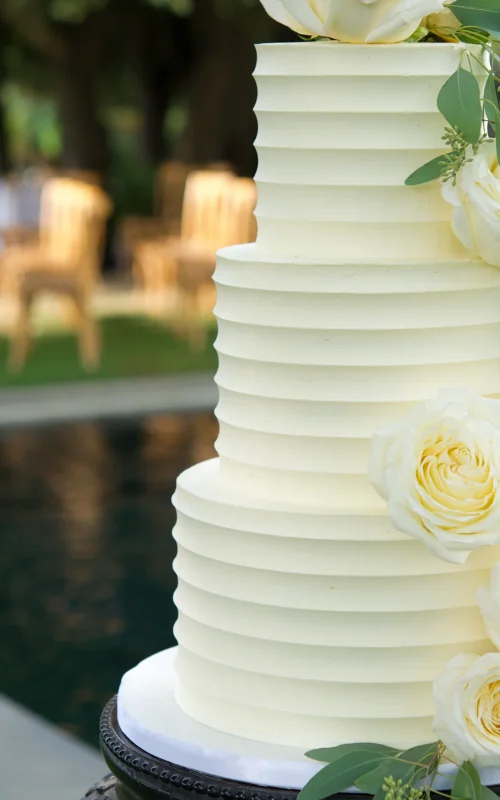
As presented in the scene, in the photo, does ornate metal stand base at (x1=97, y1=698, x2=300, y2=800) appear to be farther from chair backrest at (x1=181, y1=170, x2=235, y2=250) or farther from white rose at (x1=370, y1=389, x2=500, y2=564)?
chair backrest at (x1=181, y1=170, x2=235, y2=250)

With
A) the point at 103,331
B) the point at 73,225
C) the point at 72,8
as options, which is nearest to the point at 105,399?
the point at 73,225

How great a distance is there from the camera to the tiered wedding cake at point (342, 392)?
5.50 feet

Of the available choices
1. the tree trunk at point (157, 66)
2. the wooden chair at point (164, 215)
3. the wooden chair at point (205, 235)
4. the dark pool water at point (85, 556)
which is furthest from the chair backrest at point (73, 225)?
the tree trunk at point (157, 66)

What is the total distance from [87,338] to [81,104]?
656 centimetres

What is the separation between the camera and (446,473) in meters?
1.57

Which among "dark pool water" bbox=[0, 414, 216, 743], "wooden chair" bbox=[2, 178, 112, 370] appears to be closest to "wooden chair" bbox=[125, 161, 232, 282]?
"wooden chair" bbox=[2, 178, 112, 370]

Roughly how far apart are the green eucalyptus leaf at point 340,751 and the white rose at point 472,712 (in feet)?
0.24

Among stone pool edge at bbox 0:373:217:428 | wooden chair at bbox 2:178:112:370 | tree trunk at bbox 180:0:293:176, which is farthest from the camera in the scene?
tree trunk at bbox 180:0:293:176

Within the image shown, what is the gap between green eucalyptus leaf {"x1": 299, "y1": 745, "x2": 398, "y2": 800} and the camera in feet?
5.20

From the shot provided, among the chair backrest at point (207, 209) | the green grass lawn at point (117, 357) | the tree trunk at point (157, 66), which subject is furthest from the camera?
the tree trunk at point (157, 66)

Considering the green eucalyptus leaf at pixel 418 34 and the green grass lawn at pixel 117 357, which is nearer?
the green eucalyptus leaf at pixel 418 34

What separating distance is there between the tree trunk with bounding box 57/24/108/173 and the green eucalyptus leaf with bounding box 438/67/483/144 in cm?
1521

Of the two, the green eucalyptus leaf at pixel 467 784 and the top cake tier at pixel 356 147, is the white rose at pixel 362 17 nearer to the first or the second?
the top cake tier at pixel 356 147

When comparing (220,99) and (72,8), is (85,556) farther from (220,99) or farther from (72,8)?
(220,99)
